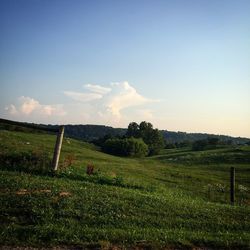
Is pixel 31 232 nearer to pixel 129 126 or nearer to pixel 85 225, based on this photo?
pixel 85 225

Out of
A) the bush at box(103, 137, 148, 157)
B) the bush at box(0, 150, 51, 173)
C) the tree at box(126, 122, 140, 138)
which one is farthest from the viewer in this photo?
the tree at box(126, 122, 140, 138)

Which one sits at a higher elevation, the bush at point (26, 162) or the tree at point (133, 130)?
the tree at point (133, 130)

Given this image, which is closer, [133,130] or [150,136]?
[150,136]

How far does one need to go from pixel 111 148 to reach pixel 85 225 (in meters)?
96.2

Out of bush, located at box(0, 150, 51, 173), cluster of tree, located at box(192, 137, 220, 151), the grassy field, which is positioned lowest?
the grassy field

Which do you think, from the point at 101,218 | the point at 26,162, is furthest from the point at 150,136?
the point at 101,218

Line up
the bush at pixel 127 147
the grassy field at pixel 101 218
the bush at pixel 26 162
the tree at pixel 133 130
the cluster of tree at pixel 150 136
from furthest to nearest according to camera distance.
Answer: the tree at pixel 133 130, the cluster of tree at pixel 150 136, the bush at pixel 127 147, the bush at pixel 26 162, the grassy field at pixel 101 218

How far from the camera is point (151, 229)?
9.62m

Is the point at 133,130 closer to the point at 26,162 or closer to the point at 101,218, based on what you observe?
the point at 26,162

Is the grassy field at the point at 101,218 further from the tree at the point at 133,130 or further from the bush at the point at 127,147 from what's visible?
the tree at the point at 133,130

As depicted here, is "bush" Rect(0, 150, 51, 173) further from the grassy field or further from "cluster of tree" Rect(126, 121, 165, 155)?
"cluster of tree" Rect(126, 121, 165, 155)

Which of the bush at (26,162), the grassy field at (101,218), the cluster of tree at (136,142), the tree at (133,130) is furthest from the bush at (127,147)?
the grassy field at (101,218)

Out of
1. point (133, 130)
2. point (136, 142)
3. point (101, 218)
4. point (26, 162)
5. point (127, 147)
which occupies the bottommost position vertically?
point (101, 218)

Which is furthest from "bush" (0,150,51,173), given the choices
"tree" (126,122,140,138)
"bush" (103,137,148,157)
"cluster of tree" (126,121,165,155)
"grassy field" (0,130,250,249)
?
"tree" (126,122,140,138)
